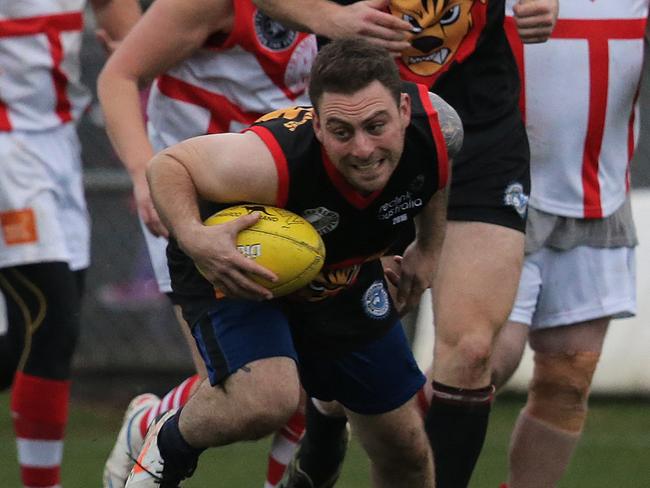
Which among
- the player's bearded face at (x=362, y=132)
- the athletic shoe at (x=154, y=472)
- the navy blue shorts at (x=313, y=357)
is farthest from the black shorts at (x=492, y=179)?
the athletic shoe at (x=154, y=472)

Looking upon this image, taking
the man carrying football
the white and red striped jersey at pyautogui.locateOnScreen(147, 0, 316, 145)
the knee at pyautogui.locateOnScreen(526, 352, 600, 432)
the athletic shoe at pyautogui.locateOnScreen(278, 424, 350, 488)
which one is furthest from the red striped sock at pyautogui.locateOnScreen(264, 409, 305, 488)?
the white and red striped jersey at pyautogui.locateOnScreen(147, 0, 316, 145)

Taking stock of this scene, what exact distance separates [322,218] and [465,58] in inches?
35.9

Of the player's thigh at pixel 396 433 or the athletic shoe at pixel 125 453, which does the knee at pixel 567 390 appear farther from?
the athletic shoe at pixel 125 453

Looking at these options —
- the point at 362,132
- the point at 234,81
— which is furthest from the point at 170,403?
the point at 362,132

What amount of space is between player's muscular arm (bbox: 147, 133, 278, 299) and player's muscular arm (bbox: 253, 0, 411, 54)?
2.16 ft

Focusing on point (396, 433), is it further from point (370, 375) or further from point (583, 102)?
point (583, 102)

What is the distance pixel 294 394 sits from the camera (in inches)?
169

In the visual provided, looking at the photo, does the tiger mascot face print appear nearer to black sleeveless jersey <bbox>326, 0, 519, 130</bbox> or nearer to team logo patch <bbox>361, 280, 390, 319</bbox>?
black sleeveless jersey <bbox>326, 0, 519, 130</bbox>

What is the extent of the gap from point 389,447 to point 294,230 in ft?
2.77

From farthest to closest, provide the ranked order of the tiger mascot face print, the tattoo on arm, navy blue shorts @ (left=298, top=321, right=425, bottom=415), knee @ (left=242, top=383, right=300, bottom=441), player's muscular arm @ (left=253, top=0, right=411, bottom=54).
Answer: the tiger mascot face print < player's muscular arm @ (left=253, top=0, right=411, bottom=54) < navy blue shorts @ (left=298, top=321, right=425, bottom=415) < the tattoo on arm < knee @ (left=242, top=383, right=300, bottom=441)

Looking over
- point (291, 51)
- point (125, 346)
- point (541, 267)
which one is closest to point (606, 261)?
point (541, 267)

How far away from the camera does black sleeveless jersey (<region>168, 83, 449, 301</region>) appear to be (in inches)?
169

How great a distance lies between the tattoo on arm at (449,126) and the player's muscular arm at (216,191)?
534 mm

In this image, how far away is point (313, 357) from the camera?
4613 mm
